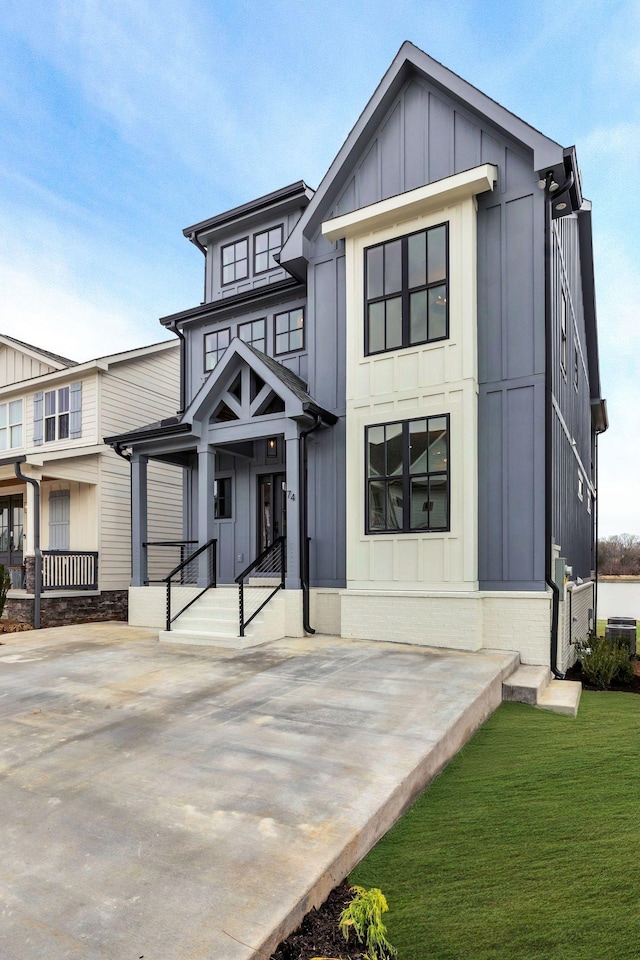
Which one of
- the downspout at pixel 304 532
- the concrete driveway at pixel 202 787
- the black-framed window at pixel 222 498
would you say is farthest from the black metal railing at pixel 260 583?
the concrete driveway at pixel 202 787

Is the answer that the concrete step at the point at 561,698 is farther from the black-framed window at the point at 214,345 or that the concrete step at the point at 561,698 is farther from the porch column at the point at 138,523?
the black-framed window at the point at 214,345

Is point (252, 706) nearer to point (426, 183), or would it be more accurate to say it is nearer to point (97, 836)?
point (97, 836)

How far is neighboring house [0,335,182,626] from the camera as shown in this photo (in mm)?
13352

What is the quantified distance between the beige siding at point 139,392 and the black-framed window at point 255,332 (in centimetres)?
465

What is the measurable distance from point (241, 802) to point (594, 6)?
16.4 m

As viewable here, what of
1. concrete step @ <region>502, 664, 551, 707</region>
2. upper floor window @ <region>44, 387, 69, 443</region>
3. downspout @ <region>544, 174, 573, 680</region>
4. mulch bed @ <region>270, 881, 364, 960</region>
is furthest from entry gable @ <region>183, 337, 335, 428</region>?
mulch bed @ <region>270, 881, 364, 960</region>

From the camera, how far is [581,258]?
1442cm

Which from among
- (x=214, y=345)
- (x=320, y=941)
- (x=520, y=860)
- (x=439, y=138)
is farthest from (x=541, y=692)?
(x=214, y=345)

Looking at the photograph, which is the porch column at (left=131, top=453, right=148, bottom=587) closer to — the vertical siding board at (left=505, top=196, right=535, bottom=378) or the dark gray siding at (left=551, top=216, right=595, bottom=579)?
Answer: the vertical siding board at (left=505, top=196, right=535, bottom=378)

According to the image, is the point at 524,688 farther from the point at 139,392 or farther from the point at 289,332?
the point at 139,392

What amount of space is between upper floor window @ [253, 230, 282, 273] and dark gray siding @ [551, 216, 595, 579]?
5.85 meters

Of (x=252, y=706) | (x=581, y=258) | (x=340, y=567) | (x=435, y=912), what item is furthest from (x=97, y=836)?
(x=581, y=258)

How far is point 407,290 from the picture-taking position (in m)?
9.22

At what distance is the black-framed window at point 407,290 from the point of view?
8.95 meters
